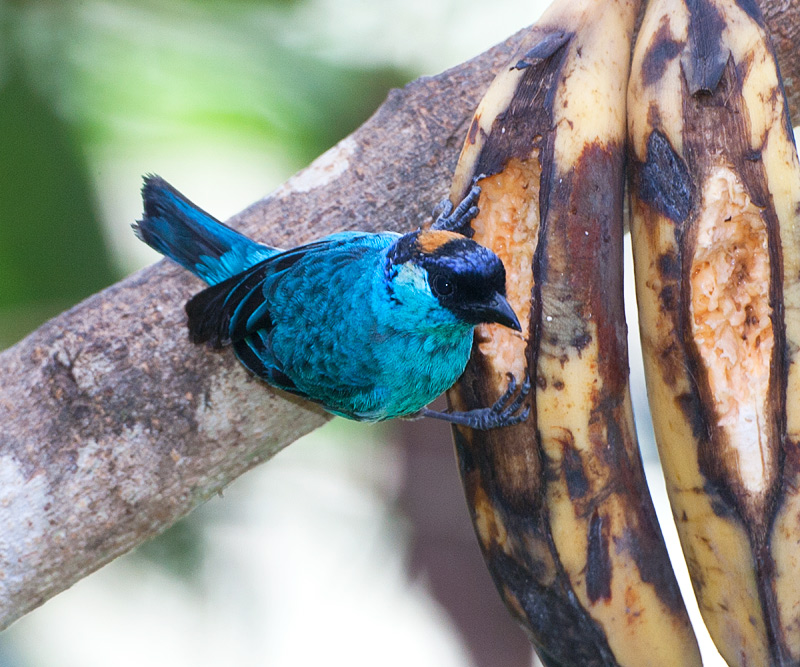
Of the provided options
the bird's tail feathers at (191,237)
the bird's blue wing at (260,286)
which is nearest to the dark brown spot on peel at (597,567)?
the bird's blue wing at (260,286)

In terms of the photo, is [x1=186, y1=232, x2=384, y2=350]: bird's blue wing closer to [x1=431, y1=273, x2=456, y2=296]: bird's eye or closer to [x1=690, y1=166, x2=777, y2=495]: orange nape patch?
[x1=431, y1=273, x2=456, y2=296]: bird's eye

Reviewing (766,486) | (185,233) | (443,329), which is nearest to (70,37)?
(185,233)

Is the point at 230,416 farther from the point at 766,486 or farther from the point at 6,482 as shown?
the point at 766,486

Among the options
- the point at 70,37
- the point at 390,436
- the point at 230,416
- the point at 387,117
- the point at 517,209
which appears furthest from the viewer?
the point at 390,436

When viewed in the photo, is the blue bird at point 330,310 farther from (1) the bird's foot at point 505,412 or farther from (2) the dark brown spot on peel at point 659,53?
(2) the dark brown spot on peel at point 659,53

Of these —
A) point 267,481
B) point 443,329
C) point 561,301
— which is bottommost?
point 267,481

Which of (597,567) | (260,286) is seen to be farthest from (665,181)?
(260,286)

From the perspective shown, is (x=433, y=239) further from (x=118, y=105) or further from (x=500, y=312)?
(x=118, y=105)
